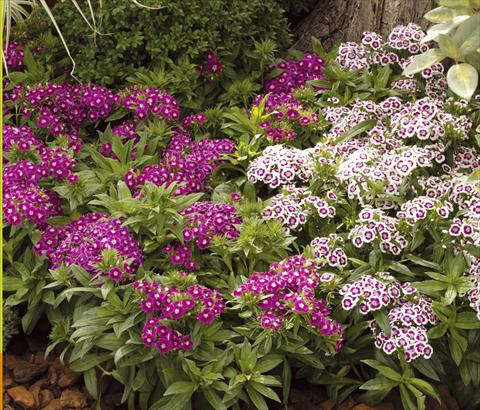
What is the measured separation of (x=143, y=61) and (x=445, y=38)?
8.20ft

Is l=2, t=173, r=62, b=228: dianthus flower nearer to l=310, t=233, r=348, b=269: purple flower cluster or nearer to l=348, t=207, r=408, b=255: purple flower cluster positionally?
l=310, t=233, r=348, b=269: purple flower cluster

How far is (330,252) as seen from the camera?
3.86m

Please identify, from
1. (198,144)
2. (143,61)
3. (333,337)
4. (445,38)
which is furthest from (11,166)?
(445,38)

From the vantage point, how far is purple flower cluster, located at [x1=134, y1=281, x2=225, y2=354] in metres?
3.46

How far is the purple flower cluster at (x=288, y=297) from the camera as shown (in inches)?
138

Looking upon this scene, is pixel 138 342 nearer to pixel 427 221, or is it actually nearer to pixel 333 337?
pixel 333 337

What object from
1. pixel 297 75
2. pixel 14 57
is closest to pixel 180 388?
pixel 297 75

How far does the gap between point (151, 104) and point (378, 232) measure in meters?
1.66

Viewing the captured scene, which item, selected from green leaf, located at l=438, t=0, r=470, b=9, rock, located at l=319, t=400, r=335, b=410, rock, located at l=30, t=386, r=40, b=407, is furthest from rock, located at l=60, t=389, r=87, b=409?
green leaf, located at l=438, t=0, r=470, b=9

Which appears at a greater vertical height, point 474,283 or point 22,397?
point 474,283

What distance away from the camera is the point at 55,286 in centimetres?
392

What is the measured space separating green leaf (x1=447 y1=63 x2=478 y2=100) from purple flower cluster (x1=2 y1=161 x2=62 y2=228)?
195cm

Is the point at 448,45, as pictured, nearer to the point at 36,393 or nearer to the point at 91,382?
the point at 91,382

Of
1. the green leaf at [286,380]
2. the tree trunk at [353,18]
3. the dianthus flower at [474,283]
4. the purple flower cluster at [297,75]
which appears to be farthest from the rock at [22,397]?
the tree trunk at [353,18]
